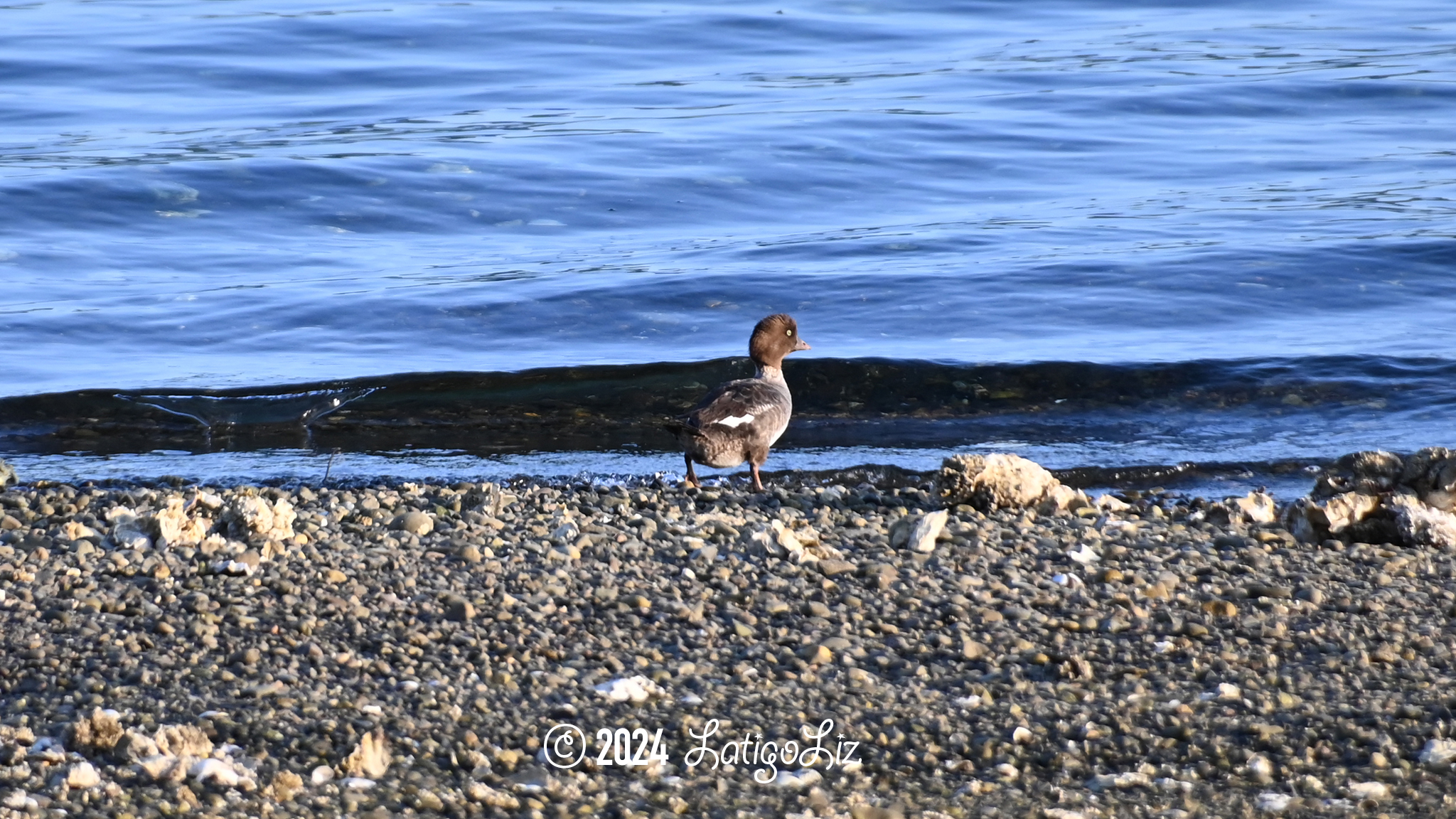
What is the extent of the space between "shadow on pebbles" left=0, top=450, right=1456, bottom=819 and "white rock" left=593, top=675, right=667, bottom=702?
11 millimetres

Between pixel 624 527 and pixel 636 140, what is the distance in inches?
541

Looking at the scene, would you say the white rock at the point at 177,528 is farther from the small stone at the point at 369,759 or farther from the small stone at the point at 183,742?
the small stone at the point at 369,759

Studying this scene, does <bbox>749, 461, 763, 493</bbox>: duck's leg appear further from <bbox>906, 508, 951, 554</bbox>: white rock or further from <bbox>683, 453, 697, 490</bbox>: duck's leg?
<bbox>906, 508, 951, 554</bbox>: white rock

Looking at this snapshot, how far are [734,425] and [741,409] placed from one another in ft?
0.37

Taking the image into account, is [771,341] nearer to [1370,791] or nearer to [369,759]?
[369,759]

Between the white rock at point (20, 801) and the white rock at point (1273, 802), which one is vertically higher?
the white rock at point (20, 801)

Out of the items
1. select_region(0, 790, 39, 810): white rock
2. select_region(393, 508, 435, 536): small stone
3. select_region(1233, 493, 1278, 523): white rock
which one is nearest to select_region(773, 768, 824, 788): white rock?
select_region(0, 790, 39, 810): white rock

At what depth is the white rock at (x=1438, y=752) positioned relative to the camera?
431cm

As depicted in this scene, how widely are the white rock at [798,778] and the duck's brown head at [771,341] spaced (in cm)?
574

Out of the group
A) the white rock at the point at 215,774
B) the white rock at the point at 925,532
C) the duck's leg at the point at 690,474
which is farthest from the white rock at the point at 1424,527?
the white rock at the point at 215,774

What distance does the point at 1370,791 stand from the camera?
4.17 m

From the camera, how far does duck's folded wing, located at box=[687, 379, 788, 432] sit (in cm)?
865

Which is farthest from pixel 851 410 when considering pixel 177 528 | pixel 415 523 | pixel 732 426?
pixel 177 528

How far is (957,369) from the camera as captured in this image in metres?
11.7
